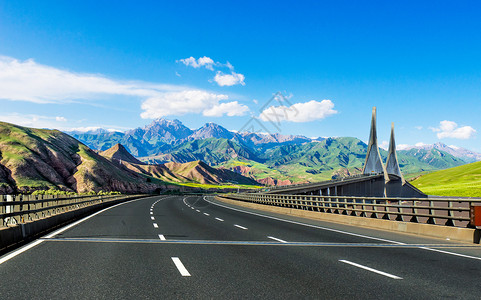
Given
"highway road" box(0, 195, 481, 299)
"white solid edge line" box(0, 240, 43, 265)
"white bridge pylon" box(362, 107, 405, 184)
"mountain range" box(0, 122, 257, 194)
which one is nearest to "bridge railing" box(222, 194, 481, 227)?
"highway road" box(0, 195, 481, 299)

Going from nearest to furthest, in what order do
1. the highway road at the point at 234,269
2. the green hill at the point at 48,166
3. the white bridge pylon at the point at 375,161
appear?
the highway road at the point at 234,269, the white bridge pylon at the point at 375,161, the green hill at the point at 48,166

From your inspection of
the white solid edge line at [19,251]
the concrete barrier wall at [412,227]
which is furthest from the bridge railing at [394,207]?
the white solid edge line at [19,251]

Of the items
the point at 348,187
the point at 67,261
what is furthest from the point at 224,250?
the point at 348,187

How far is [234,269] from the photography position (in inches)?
329

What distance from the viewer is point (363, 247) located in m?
12.3

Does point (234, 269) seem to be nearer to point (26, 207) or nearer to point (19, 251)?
point (19, 251)

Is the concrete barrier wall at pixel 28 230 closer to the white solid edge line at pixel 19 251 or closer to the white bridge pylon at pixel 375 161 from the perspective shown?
the white solid edge line at pixel 19 251

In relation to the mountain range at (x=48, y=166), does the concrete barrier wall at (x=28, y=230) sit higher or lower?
lower

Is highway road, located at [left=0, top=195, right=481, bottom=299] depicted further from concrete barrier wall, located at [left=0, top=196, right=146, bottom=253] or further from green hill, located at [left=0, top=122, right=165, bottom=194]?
green hill, located at [left=0, top=122, right=165, bottom=194]

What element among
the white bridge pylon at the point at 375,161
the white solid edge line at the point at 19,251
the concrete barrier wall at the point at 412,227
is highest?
the white bridge pylon at the point at 375,161

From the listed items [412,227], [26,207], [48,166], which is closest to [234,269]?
[412,227]

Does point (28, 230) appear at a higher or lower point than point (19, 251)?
higher

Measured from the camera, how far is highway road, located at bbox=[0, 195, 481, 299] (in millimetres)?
6422

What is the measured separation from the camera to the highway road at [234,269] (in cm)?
642
